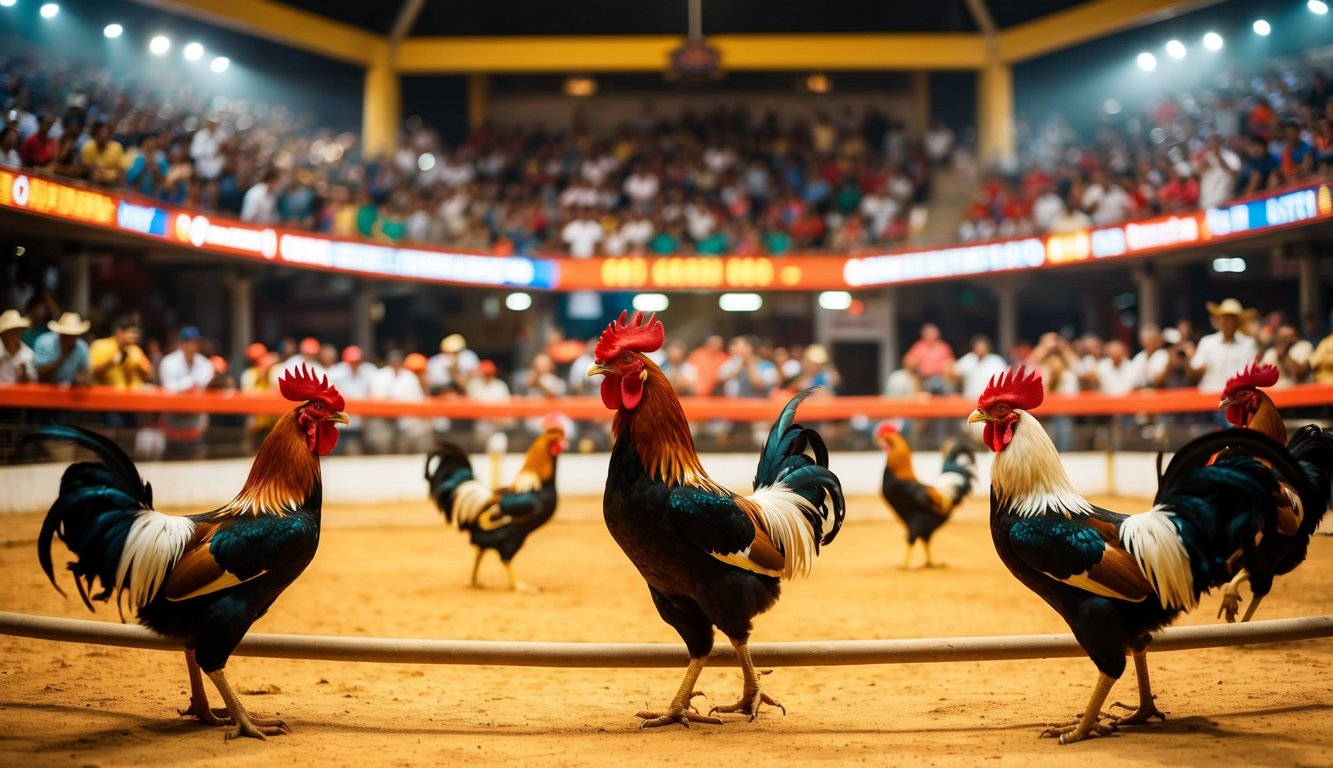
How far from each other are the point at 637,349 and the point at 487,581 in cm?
555

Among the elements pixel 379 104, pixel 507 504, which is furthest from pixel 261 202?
pixel 507 504

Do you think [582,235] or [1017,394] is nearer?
[1017,394]

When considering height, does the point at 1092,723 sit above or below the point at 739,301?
below

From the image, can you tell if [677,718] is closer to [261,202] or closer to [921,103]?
[261,202]

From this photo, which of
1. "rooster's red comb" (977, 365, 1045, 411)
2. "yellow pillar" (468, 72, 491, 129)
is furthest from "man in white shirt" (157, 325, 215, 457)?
"yellow pillar" (468, 72, 491, 129)

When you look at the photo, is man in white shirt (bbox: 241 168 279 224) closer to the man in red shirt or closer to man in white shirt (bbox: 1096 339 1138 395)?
the man in red shirt

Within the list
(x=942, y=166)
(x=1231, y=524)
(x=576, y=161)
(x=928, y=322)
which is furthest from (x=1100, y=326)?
(x=1231, y=524)

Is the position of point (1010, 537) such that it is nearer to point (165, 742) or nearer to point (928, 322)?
point (165, 742)

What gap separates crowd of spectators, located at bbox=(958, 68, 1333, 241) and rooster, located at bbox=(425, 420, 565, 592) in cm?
1037

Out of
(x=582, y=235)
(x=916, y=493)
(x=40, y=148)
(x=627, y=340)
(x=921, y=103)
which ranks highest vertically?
(x=921, y=103)

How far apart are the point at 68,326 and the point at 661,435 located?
816 cm

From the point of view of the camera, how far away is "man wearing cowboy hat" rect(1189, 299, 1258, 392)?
1136 cm

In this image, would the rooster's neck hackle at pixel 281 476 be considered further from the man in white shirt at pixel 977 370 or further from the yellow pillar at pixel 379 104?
the yellow pillar at pixel 379 104

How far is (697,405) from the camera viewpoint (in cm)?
1517
